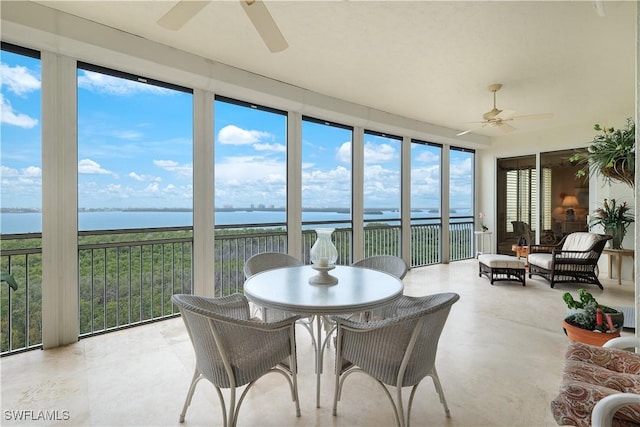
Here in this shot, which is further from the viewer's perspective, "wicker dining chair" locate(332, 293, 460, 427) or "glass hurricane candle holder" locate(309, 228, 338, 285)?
"glass hurricane candle holder" locate(309, 228, 338, 285)

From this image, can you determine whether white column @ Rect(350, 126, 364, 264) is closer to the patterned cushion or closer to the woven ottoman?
the woven ottoman

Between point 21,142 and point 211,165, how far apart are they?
63.5 inches

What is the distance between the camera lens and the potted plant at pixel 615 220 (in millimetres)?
Answer: 4797

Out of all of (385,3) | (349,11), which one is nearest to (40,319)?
(349,11)

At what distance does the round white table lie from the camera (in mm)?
1669

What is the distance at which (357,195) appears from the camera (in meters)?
5.05

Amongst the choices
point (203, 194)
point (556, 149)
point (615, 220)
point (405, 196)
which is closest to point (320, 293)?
point (203, 194)

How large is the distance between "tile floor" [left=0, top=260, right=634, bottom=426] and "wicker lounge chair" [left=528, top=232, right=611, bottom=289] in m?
1.82

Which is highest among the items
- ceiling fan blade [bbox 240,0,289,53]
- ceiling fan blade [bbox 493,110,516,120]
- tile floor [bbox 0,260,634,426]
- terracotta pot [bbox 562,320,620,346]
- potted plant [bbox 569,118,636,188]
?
ceiling fan blade [bbox 493,110,516,120]

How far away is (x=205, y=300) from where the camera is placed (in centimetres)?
188

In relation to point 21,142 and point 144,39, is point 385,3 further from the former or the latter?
point 21,142

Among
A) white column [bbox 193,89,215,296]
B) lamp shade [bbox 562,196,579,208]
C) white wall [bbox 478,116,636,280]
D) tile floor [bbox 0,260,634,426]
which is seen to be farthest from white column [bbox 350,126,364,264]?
lamp shade [bbox 562,196,579,208]

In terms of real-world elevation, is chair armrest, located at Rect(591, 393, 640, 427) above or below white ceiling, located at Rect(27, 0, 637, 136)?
below

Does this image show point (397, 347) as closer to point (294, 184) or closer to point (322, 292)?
point (322, 292)
